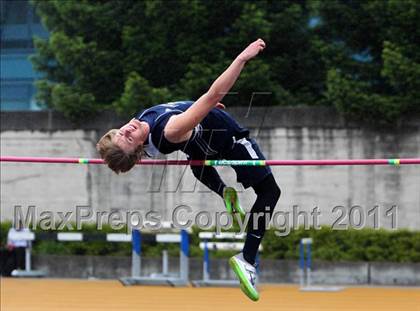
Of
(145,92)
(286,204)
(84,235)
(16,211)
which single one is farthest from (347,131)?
(16,211)

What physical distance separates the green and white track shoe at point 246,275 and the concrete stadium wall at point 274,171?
6658 millimetres

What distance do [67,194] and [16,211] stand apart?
0.95m

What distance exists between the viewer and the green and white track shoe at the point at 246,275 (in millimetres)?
7434

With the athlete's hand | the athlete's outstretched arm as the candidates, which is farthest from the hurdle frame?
the athlete's hand

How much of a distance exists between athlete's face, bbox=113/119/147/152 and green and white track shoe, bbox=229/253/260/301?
→ 123cm

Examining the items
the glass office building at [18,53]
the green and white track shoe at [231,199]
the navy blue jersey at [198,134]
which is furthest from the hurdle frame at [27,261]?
the glass office building at [18,53]

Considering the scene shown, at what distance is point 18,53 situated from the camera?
25438mm

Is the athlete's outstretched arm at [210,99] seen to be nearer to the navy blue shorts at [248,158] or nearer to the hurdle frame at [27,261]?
the navy blue shorts at [248,158]

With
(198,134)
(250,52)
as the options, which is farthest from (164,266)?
(250,52)

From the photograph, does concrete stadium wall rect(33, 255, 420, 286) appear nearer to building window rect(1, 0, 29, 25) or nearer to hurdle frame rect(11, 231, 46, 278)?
hurdle frame rect(11, 231, 46, 278)

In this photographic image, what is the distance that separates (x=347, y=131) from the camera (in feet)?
50.3

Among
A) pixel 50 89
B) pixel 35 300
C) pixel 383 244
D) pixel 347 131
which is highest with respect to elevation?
pixel 50 89

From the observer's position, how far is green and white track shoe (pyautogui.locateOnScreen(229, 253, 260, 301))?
7434 millimetres

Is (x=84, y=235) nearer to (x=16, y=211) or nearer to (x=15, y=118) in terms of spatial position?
(x=16, y=211)
